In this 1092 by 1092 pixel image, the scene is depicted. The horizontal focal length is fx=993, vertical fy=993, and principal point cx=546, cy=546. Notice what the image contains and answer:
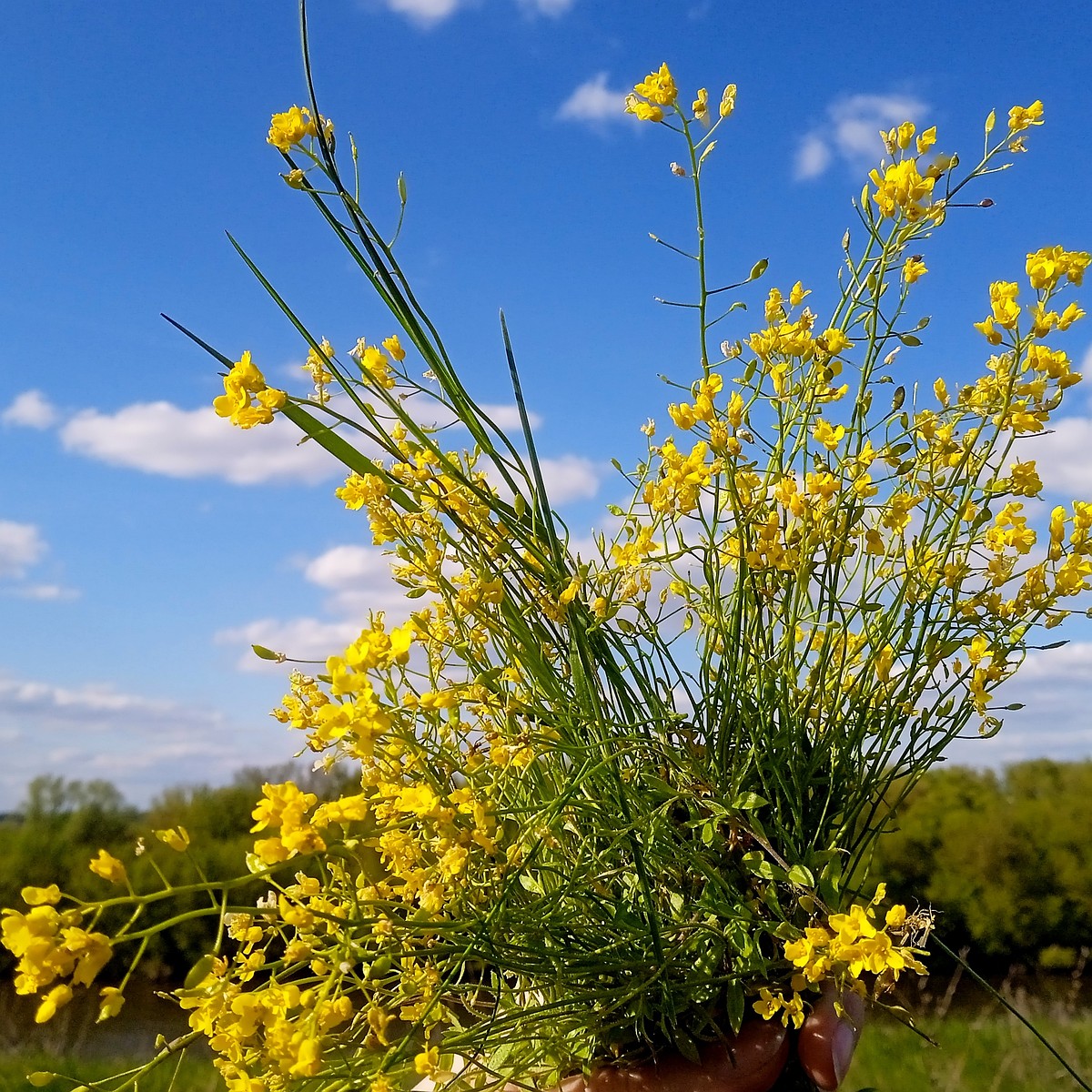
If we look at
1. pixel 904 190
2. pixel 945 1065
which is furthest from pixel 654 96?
pixel 945 1065

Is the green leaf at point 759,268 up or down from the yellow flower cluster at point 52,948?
up

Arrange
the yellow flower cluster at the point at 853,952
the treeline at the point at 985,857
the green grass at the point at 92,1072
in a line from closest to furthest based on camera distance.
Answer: the yellow flower cluster at the point at 853,952 < the green grass at the point at 92,1072 < the treeline at the point at 985,857

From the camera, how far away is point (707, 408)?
0.74 meters

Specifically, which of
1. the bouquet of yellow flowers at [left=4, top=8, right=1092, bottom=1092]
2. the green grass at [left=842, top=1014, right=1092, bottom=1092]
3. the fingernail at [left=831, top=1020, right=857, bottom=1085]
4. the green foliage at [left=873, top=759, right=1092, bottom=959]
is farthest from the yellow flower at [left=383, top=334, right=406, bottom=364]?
the green foliage at [left=873, top=759, right=1092, bottom=959]

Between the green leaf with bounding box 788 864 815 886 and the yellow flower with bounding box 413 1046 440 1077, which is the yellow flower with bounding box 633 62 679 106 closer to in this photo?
the green leaf with bounding box 788 864 815 886

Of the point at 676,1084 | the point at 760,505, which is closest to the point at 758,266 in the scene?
the point at 760,505

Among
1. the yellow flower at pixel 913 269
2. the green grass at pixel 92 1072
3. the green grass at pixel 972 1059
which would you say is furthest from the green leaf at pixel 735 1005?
the green grass at pixel 972 1059

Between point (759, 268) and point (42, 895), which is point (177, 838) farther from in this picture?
point (759, 268)

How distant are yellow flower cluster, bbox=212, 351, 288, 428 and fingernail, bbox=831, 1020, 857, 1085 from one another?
1.96 feet

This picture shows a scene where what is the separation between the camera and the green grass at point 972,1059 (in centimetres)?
263

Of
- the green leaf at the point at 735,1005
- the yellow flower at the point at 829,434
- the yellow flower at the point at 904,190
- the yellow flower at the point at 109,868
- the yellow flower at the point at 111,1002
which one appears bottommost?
the green leaf at the point at 735,1005

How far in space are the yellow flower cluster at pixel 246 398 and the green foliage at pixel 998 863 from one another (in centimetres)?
419

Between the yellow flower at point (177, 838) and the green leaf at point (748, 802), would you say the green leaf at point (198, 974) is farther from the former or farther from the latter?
the green leaf at point (748, 802)

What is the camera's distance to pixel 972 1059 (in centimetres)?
280
